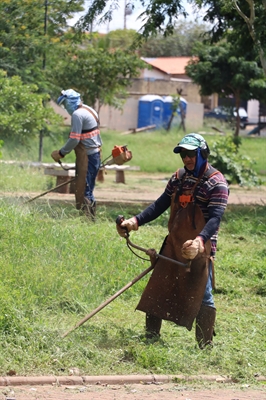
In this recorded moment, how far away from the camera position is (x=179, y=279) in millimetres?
6062

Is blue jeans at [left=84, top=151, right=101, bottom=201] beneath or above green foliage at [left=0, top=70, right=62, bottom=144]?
beneath

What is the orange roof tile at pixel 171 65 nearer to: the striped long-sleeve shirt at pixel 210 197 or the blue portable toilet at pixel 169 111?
the blue portable toilet at pixel 169 111

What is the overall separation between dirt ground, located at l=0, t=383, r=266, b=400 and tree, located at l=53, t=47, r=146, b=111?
18182 mm

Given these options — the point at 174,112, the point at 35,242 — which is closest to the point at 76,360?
the point at 35,242

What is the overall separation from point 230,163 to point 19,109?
15.2 ft

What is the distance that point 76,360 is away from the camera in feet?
18.4

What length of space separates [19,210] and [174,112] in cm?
2577

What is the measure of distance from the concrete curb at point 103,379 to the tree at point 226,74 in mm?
22642

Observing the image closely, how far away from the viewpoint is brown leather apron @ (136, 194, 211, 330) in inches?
233

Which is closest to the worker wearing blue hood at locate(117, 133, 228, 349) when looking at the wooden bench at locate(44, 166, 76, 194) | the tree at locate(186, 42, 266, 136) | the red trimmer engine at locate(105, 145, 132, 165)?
the red trimmer engine at locate(105, 145, 132, 165)

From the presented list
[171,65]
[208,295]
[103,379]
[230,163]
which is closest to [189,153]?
[208,295]

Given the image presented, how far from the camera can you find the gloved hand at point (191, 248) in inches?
217

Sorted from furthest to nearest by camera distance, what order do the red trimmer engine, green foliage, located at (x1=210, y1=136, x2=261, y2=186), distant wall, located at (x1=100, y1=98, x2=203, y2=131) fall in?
1. distant wall, located at (x1=100, y1=98, x2=203, y2=131)
2. green foliage, located at (x1=210, y1=136, x2=261, y2=186)
3. the red trimmer engine

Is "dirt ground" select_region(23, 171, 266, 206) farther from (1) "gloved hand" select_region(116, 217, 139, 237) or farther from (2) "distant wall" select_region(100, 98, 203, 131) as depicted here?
(2) "distant wall" select_region(100, 98, 203, 131)
